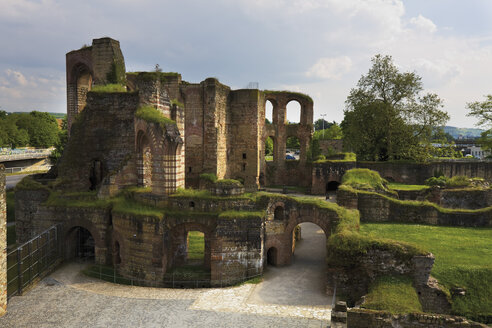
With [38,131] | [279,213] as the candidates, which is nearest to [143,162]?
[279,213]

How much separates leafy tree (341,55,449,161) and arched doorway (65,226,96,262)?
1048 inches

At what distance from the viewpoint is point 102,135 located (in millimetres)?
21016

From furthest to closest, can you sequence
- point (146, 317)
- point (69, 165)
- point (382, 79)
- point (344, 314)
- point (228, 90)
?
1. point (382, 79)
2. point (228, 90)
3. point (69, 165)
4. point (146, 317)
5. point (344, 314)

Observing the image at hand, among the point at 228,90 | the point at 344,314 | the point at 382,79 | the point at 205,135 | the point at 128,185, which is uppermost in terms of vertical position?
the point at 382,79

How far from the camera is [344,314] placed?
32.3 feet

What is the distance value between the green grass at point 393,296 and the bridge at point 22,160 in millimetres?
46516

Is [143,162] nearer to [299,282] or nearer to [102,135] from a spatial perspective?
[102,135]

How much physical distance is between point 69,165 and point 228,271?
11275 millimetres

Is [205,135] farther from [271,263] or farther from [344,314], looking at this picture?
[344,314]

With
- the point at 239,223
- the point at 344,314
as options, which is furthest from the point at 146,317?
the point at 344,314

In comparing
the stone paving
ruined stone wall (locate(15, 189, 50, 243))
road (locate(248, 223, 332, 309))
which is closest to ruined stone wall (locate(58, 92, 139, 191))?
ruined stone wall (locate(15, 189, 50, 243))

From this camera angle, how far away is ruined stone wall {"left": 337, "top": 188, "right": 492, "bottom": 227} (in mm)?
18516

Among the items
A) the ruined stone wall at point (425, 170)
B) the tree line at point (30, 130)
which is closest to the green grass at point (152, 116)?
the ruined stone wall at point (425, 170)

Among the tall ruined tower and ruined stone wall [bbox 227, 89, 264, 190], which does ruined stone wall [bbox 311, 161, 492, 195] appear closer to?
ruined stone wall [bbox 227, 89, 264, 190]
